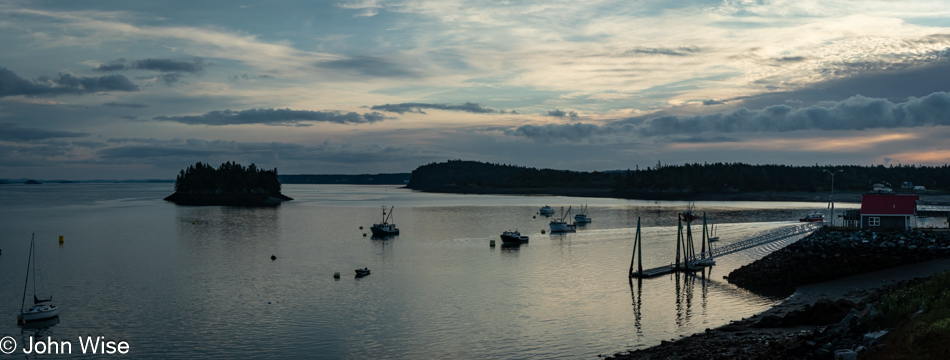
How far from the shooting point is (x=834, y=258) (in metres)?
51.9

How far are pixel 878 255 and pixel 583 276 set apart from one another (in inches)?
985

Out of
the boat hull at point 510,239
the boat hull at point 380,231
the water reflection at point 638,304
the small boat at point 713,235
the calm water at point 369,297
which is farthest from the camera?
the boat hull at point 380,231

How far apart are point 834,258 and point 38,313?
59184 mm

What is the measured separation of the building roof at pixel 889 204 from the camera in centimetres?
6275

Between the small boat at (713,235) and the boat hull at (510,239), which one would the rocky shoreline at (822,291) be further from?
the boat hull at (510,239)

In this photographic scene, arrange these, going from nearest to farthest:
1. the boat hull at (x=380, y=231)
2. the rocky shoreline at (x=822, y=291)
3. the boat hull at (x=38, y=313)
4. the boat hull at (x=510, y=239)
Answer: the rocky shoreline at (x=822, y=291), the boat hull at (x=38, y=313), the boat hull at (x=510, y=239), the boat hull at (x=380, y=231)

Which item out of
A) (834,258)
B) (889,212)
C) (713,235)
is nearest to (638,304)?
(834,258)

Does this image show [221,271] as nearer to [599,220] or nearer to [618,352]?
[618,352]

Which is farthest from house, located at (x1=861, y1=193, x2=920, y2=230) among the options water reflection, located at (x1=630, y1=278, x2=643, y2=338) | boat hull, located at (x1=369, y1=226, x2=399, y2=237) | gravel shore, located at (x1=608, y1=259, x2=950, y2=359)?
boat hull, located at (x1=369, y1=226, x2=399, y2=237)

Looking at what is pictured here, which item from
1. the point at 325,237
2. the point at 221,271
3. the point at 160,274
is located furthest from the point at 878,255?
the point at 325,237

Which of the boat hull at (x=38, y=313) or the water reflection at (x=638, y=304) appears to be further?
the boat hull at (x=38, y=313)

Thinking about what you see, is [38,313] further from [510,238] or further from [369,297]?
[510,238]

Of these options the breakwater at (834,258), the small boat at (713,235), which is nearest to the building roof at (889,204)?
the breakwater at (834,258)

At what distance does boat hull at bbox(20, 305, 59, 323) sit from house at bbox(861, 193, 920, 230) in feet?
234
